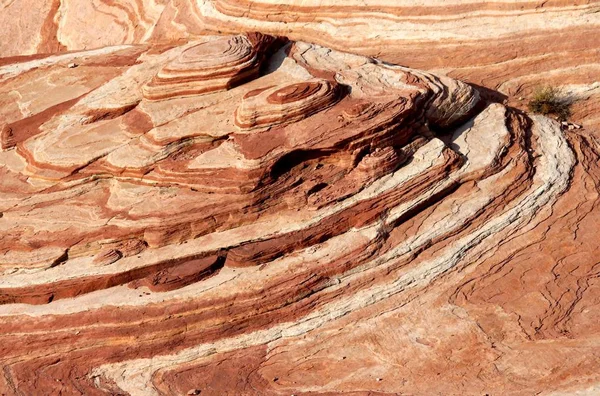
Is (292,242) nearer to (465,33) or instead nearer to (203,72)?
(203,72)

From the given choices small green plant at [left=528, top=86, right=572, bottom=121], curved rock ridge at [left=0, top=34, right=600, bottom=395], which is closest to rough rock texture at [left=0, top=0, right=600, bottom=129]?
small green plant at [left=528, top=86, right=572, bottom=121]

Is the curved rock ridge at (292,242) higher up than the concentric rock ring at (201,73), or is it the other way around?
the concentric rock ring at (201,73)

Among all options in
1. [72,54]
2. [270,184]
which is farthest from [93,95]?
[270,184]

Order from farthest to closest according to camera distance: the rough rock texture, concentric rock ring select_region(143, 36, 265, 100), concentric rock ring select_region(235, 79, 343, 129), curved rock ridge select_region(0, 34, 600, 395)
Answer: the rough rock texture, concentric rock ring select_region(143, 36, 265, 100), concentric rock ring select_region(235, 79, 343, 129), curved rock ridge select_region(0, 34, 600, 395)

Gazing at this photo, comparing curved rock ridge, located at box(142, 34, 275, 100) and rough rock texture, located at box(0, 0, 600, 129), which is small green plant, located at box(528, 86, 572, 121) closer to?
rough rock texture, located at box(0, 0, 600, 129)

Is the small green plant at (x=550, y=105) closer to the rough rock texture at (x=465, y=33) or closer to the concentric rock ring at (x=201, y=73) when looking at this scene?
the rough rock texture at (x=465, y=33)

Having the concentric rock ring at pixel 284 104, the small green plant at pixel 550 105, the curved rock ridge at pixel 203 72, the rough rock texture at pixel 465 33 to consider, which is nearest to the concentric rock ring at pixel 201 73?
the curved rock ridge at pixel 203 72
